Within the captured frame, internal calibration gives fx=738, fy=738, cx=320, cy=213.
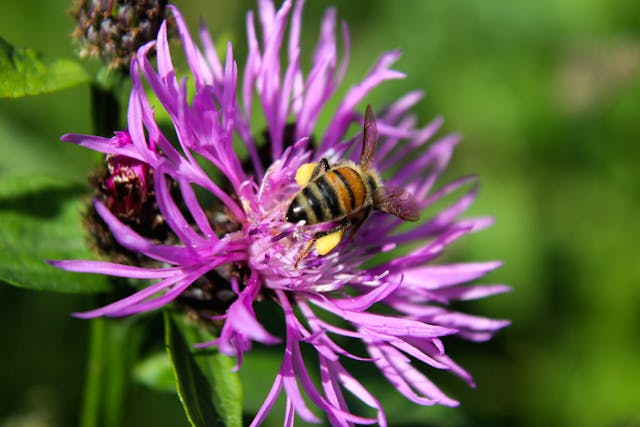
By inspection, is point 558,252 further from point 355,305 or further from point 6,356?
point 6,356

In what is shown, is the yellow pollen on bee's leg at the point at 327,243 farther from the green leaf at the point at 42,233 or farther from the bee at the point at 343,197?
the green leaf at the point at 42,233

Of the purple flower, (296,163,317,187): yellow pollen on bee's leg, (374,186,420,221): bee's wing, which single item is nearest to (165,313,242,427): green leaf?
the purple flower

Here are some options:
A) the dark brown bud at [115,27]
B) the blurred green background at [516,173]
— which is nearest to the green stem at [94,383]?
the blurred green background at [516,173]

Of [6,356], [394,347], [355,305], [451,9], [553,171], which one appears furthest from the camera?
[451,9]

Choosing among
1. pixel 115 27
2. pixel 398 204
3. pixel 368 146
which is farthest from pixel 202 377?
pixel 115 27

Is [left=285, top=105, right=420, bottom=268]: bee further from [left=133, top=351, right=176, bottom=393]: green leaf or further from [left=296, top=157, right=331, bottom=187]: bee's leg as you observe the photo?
[left=133, top=351, right=176, bottom=393]: green leaf

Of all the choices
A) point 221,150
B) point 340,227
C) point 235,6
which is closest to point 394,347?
point 340,227

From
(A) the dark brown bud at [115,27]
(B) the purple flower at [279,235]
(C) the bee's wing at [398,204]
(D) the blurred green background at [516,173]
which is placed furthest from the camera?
(D) the blurred green background at [516,173]

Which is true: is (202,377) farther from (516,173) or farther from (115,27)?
(516,173)
